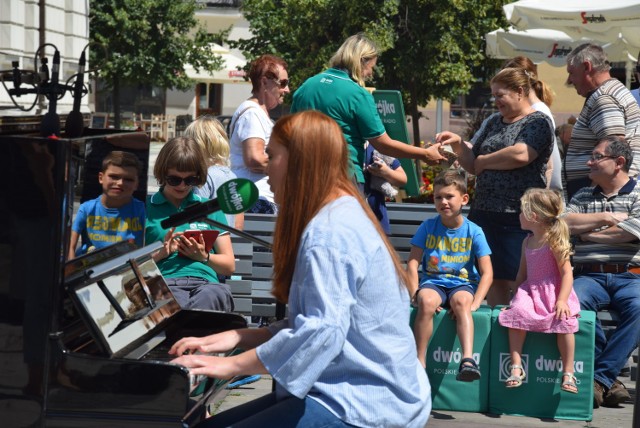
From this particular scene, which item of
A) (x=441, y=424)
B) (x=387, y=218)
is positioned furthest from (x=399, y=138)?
(x=441, y=424)

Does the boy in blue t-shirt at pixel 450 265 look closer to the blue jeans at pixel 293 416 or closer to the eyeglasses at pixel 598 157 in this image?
the eyeglasses at pixel 598 157

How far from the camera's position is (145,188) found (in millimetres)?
3744

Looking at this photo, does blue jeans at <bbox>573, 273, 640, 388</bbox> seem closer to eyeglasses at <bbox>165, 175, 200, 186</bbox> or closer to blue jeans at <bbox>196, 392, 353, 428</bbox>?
eyeglasses at <bbox>165, 175, 200, 186</bbox>

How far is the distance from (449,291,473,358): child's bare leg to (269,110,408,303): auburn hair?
2.87 metres

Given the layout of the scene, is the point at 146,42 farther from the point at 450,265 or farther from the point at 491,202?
the point at 450,265

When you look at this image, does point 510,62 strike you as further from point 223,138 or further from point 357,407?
point 357,407

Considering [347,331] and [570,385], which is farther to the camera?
[570,385]

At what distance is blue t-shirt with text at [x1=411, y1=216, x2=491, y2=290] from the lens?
19.4 feet

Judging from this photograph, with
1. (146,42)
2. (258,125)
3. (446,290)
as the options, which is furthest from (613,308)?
(146,42)

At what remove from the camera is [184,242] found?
4.95 metres

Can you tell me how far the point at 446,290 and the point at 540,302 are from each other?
52 centimetres

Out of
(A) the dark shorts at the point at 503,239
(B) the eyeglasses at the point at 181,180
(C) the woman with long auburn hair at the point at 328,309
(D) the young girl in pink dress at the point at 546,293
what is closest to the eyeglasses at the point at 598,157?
(D) the young girl in pink dress at the point at 546,293

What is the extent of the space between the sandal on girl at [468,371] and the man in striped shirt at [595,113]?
62.1 inches

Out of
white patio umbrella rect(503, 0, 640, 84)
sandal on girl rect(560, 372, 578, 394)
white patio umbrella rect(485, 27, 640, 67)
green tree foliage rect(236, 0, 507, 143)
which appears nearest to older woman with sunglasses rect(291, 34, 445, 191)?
sandal on girl rect(560, 372, 578, 394)
